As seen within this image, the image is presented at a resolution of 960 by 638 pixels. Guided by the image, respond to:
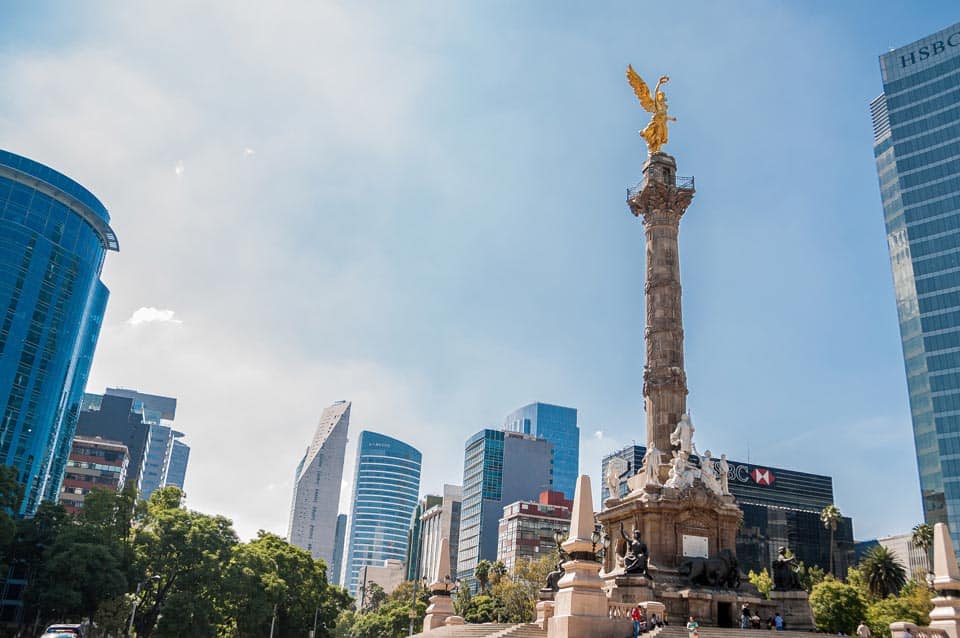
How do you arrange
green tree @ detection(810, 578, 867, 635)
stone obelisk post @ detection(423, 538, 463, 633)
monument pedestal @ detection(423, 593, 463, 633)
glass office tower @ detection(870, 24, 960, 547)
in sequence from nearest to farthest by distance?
monument pedestal @ detection(423, 593, 463, 633)
stone obelisk post @ detection(423, 538, 463, 633)
green tree @ detection(810, 578, 867, 635)
glass office tower @ detection(870, 24, 960, 547)

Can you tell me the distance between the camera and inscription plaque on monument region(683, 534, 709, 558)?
30828 mm

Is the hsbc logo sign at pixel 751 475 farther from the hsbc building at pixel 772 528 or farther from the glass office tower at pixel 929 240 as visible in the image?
the glass office tower at pixel 929 240

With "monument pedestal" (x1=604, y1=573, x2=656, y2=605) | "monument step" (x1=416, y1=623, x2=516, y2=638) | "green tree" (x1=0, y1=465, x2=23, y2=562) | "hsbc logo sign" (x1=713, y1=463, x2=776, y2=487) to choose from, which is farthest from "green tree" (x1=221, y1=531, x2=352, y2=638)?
"hsbc logo sign" (x1=713, y1=463, x2=776, y2=487)

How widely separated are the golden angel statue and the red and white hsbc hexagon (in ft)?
304

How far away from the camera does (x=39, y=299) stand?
80.9m

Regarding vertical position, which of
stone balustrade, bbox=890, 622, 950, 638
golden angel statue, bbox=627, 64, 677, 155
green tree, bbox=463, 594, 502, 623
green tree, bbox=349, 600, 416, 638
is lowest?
green tree, bbox=349, 600, 416, 638

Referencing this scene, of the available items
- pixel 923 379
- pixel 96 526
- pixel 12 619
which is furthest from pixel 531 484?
pixel 96 526

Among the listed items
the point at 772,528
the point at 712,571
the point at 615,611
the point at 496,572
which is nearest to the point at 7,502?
the point at 615,611

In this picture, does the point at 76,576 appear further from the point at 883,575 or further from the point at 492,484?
the point at 492,484

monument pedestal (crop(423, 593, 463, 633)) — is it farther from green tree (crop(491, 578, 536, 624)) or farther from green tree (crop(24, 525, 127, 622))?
green tree (crop(491, 578, 536, 624))

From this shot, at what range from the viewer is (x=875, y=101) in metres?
110

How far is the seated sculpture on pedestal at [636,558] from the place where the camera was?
2767 centimetres

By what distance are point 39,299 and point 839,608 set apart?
81.6 m

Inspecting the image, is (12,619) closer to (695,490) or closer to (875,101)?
(695,490)
